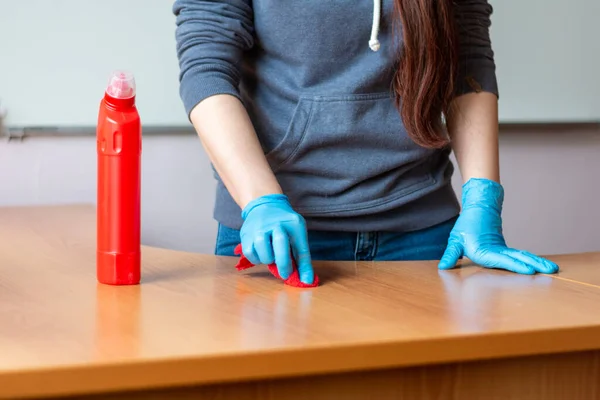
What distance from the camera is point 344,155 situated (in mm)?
1220

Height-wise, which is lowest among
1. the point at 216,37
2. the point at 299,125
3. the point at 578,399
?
the point at 578,399

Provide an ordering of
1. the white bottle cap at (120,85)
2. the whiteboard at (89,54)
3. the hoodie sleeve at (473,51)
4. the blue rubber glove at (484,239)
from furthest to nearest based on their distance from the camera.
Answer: the whiteboard at (89,54), the hoodie sleeve at (473,51), the blue rubber glove at (484,239), the white bottle cap at (120,85)

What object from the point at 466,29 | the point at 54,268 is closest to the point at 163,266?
the point at 54,268

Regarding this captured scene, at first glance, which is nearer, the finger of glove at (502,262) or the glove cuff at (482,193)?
the finger of glove at (502,262)

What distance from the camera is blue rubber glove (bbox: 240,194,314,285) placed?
94 cm

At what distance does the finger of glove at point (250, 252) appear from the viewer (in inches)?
38.1

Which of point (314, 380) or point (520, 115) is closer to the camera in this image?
point (314, 380)

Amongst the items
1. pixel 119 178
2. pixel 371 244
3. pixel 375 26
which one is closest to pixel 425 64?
pixel 375 26

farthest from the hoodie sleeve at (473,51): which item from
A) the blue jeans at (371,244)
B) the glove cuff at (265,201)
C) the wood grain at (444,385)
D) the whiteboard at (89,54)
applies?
the whiteboard at (89,54)

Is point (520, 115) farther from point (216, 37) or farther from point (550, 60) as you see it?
point (216, 37)

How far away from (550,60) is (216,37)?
1.38 m

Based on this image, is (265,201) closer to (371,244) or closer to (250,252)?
(250,252)

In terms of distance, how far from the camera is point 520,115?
2.23 m

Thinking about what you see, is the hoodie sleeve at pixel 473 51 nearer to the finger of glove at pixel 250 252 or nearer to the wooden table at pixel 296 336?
the wooden table at pixel 296 336
